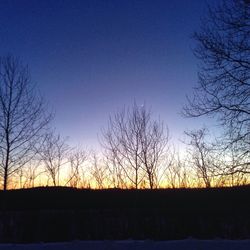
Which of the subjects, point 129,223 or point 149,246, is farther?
point 129,223

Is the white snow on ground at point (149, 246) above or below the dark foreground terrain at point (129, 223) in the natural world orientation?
below

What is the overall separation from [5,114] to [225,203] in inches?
362

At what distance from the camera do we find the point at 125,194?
42.2 feet

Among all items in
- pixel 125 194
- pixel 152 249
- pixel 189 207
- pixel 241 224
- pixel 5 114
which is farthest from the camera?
pixel 5 114

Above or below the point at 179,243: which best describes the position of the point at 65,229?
above

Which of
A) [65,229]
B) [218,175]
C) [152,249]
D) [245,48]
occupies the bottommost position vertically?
[152,249]

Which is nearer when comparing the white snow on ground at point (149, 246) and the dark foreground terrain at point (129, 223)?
the white snow on ground at point (149, 246)

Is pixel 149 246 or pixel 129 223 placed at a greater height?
pixel 129 223

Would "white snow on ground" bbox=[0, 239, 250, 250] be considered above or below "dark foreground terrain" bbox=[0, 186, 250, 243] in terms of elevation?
below

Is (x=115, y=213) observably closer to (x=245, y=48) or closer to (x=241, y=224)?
(x=241, y=224)

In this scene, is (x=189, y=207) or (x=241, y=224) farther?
A: (x=189, y=207)

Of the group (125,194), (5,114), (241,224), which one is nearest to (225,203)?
(241,224)

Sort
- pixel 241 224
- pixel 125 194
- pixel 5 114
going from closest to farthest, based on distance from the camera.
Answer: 1. pixel 241 224
2. pixel 125 194
3. pixel 5 114

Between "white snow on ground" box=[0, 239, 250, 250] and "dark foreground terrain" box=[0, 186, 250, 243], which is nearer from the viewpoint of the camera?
"white snow on ground" box=[0, 239, 250, 250]
